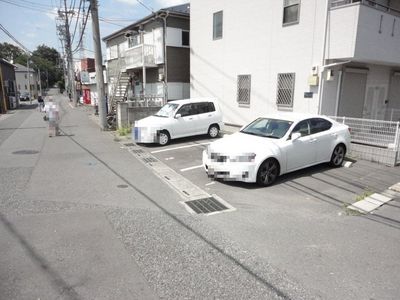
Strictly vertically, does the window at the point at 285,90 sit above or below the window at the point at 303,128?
above

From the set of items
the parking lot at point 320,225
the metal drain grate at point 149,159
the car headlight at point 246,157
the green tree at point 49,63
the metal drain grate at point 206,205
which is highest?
the green tree at point 49,63

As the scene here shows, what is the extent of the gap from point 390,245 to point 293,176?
341cm

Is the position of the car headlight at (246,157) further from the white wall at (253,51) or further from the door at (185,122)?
the door at (185,122)

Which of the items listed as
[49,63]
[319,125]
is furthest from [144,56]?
[49,63]

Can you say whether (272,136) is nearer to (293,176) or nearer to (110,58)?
(293,176)

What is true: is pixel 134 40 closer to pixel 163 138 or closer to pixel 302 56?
pixel 163 138

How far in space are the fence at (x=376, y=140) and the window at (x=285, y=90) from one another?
2.23 m

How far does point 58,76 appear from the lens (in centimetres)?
10894

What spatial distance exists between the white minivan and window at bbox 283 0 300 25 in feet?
13.7

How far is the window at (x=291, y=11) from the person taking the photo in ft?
35.8

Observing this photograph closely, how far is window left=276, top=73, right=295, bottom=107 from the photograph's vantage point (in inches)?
449

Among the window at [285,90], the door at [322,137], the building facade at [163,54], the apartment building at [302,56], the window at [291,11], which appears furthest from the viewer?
the building facade at [163,54]

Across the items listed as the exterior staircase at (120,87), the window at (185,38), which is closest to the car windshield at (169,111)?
the window at (185,38)

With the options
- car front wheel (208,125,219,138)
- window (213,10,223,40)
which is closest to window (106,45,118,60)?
window (213,10,223,40)
